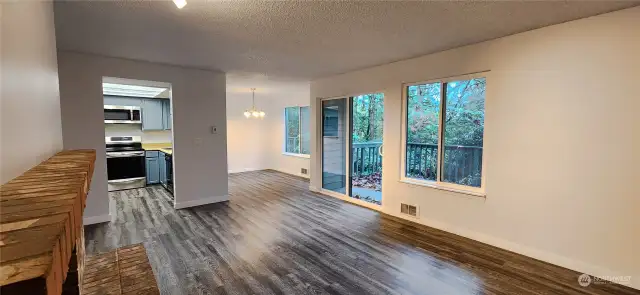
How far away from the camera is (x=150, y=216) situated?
420 cm

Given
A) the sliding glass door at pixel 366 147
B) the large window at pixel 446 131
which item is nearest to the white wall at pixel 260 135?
the sliding glass door at pixel 366 147

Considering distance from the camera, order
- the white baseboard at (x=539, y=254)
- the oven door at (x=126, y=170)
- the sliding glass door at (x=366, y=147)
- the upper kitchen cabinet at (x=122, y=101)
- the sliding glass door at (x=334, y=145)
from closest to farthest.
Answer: the white baseboard at (x=539, y=254)
the sliding glass door at (x=366, y=147)
the sliding glass door at (x=334, y=145)
the oven door at (x=126, y=170)
the upper kitchen cabinet at (x=122, y=101)

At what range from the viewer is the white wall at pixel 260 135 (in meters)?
8.01

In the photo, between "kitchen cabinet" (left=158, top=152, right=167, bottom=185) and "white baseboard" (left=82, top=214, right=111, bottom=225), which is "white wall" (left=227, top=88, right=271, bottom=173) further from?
"white baseboard" (left=82, top=214, right=111, bottom=225)

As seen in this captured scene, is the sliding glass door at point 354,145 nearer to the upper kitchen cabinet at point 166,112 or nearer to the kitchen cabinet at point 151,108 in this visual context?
the kitchen cabinet at point 151,108

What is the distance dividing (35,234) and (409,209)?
4034mm

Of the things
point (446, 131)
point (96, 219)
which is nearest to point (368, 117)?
point (446, 131)

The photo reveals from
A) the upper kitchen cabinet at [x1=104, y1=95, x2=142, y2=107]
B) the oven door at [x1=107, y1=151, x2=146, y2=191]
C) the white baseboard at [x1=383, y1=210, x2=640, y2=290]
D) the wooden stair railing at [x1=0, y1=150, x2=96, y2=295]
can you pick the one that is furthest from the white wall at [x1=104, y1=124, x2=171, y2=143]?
the wooden stair railing at [x1=0, y1=150, x2=96, y2=295]

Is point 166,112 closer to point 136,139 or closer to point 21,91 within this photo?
point 136,139

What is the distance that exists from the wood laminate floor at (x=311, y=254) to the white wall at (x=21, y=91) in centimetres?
172

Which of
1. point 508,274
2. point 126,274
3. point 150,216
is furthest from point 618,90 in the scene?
point 150,216

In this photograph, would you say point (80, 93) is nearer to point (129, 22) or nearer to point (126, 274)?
point (129, 22)

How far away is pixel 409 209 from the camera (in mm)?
→ 4047

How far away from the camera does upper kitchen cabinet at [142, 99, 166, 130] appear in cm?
626
